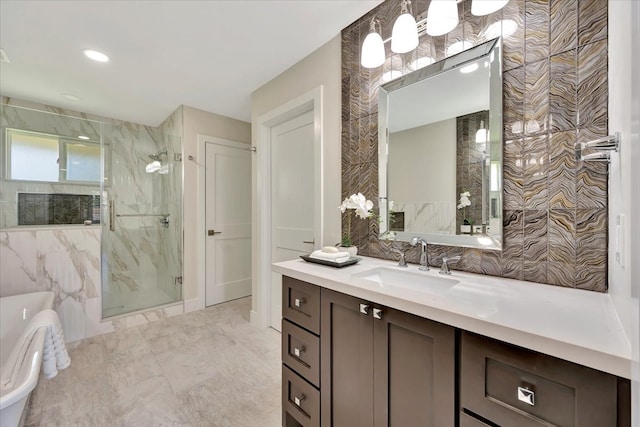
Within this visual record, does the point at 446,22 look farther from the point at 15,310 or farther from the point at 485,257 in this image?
the point at 15,310

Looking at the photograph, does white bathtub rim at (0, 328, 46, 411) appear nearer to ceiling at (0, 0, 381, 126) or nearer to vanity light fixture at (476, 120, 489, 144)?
ceiling at (0, 0, 381, 126)

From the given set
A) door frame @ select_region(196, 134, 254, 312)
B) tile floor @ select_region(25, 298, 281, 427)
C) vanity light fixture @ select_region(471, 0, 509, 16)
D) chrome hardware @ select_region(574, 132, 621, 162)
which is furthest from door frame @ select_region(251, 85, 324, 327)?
chrome hardware @ select_region(574, 132, 621, 162)

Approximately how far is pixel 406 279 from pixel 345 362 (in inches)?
19.0

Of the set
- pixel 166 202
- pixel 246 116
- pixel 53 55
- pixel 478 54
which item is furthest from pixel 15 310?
pixel 478 54

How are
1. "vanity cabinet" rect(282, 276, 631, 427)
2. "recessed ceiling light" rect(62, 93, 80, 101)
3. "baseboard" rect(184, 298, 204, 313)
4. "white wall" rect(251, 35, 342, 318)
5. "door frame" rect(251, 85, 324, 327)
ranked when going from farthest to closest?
"baseboard" rect(184, 298, 204, 313) → "recessed ceiling light" rect(62, 93, 80, 101) → "door frame" rect(251, 85, 324, 327) → "white wall" rect(251, 35, 342, 318) → "vanity cabinet" rect(282, 276, 631, 427)

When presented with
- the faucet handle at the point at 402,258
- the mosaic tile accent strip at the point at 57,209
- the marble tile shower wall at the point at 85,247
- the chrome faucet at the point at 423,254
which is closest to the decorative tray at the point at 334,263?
the faucet handle at the point at 402,258

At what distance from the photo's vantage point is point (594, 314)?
75 cm

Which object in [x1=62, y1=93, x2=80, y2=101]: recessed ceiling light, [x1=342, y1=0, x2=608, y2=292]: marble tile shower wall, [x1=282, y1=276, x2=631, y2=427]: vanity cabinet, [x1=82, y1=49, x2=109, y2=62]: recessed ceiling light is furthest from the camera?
[x1=62, y1=93, x2=80, y2=101]: recessed ceiling light

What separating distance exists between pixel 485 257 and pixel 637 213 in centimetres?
75

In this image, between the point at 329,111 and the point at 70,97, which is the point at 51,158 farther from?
the point at 329,111

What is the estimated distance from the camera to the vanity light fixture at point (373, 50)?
1.50 m

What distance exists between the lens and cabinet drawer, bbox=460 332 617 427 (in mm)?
590

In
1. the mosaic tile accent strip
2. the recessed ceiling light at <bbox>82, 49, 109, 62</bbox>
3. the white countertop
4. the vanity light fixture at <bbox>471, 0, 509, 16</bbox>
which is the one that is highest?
the recessed ceiling light at <bbox>82, 49, 109, 62</bbox>

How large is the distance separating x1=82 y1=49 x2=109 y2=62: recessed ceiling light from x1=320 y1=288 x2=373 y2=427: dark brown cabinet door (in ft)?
8.62
